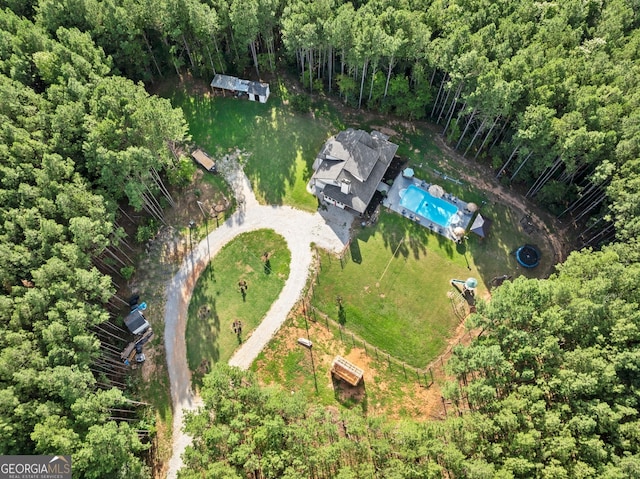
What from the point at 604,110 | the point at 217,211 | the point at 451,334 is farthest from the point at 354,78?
the point at 451,334

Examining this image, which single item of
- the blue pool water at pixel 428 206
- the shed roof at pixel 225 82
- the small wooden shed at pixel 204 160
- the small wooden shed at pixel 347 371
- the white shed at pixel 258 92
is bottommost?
the small wooden shed at pixel 347 371

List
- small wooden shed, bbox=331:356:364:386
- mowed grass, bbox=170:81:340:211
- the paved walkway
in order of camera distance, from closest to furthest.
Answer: small wooden shed, bbox=331:356:364:386 → the paved walkway → mowed grass, bbox=170:81:340:211

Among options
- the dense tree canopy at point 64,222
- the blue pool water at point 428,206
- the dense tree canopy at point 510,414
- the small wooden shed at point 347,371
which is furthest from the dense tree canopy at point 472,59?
the small wooden shed at point 347,371

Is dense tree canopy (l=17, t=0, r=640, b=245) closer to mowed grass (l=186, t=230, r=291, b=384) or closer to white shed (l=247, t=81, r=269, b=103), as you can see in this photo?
white shed (l=247, t=81, r=269, b=103)

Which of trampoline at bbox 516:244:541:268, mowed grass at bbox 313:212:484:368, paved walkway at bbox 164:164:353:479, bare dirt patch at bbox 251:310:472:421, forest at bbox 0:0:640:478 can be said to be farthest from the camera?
trampoline at bbox 516:244:541:268

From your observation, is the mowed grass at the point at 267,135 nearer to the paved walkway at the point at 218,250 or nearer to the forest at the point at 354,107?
the paved walkway at the point at 218,250
